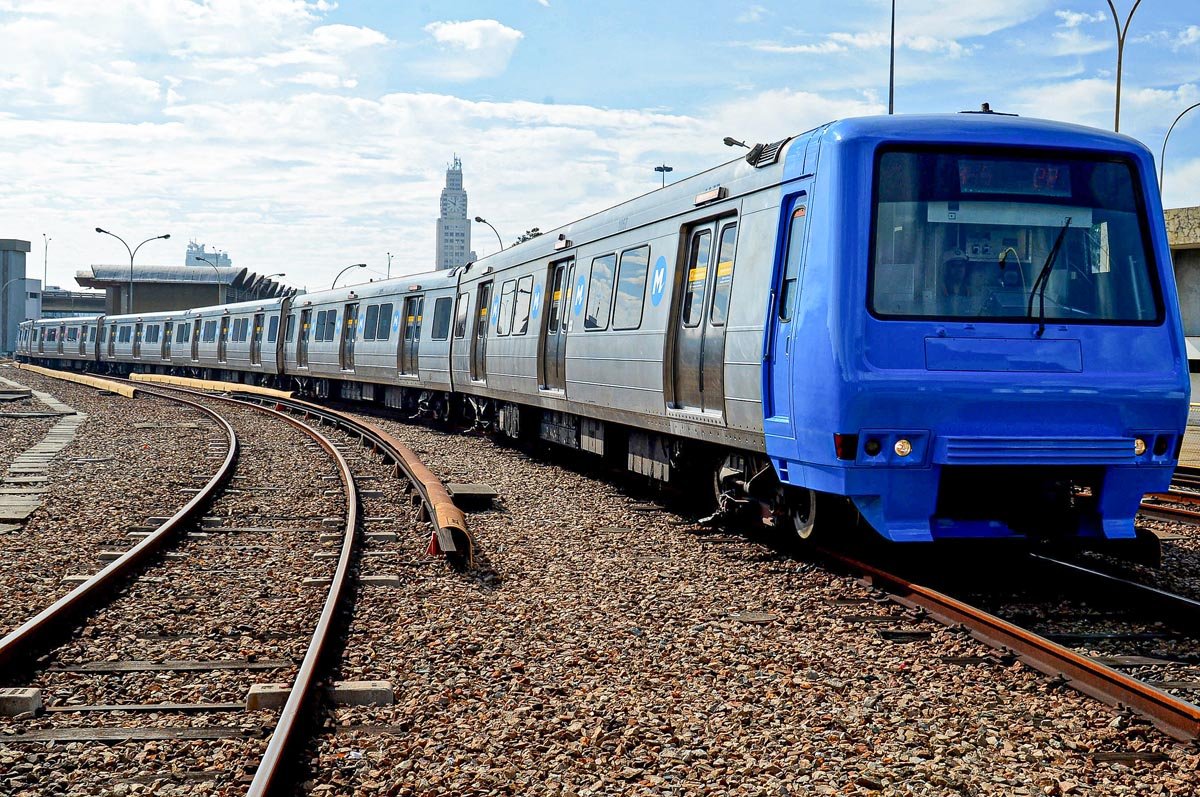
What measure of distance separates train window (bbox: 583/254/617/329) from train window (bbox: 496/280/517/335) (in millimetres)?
3914

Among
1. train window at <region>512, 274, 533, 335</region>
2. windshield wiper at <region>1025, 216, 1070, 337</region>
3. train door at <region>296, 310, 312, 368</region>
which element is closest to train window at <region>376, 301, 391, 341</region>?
train door at <region>296, 310, 312, 368</region>

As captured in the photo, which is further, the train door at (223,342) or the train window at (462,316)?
the train door at (223,342)

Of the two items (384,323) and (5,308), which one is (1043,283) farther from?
(5,308)

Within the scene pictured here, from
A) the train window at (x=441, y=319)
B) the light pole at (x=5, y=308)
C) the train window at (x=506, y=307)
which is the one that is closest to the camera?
the train window at (x=506, y=307)

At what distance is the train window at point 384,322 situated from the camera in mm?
26219

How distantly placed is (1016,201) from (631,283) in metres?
4.62

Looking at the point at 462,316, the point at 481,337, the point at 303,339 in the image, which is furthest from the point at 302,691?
the point at 303,339

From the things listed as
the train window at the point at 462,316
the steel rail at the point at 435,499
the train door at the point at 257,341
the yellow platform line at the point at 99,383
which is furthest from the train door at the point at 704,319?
the train door at the point at 257,341

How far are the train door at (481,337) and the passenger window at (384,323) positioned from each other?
23.1 ft

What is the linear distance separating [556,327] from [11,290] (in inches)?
4682

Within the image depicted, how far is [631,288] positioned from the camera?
11.3 metres

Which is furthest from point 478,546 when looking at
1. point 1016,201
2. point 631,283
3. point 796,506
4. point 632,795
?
point 632,795

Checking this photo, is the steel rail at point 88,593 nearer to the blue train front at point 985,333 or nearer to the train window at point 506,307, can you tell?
the blue train front at point 985,333

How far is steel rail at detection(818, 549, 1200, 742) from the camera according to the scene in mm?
4684
